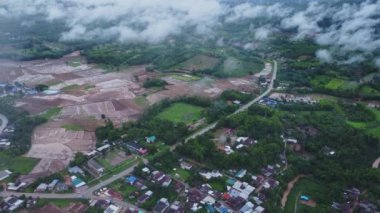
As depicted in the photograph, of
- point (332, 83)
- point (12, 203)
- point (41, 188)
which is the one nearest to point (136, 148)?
point (41, 188)

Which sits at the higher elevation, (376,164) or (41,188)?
(41,188)

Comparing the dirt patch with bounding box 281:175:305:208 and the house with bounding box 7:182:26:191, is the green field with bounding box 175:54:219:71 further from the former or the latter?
the house with bounding box 7:182:26:191

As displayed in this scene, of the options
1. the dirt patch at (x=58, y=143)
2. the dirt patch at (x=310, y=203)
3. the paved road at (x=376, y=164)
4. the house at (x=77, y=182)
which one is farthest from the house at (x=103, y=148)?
the paved road at (x=376, y=164)

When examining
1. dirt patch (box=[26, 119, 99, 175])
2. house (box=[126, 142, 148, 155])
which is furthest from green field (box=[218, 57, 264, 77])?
house (box=[126, 142, 148, 155])

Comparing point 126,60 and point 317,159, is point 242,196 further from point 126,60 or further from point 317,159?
point 126,60

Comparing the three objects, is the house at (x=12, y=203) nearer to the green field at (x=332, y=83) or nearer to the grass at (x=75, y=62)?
the green field at (x=332, y=83)

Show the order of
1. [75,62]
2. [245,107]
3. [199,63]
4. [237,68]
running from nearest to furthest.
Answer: [245,107]
[237,68]
[199,63]
[75,62]

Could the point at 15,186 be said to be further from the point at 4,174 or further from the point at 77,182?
the point at 77,182
